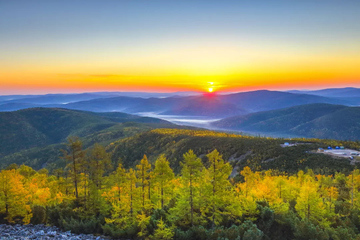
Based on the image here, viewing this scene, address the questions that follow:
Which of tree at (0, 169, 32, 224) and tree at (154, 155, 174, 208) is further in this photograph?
tree at (154, 155, 174, 208)

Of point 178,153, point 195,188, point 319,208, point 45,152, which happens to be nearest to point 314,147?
point 178,153

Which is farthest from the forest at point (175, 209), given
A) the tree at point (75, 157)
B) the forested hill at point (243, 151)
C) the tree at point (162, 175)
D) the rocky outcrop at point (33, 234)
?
the forested hill at point (243, 151)

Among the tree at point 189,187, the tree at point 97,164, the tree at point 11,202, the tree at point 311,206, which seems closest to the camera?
the tree at point 189,187

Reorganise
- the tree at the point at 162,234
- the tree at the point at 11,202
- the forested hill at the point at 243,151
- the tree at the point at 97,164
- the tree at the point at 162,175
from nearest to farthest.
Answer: the tree at the point at 162,234 → the tree at the point at 11,202 → the tree at the point at 162,175 → the tree at the point at 97,164 → the forested hill at the point at 243,151

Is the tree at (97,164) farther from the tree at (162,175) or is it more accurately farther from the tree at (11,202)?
the tree at (11,202)

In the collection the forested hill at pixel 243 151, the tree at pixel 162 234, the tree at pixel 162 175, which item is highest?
the tree at pixel 162 175

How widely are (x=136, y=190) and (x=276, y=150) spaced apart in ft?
245

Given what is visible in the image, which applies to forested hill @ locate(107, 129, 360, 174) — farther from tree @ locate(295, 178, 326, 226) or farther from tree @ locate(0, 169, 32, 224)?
tree @ locate(0, 169, 32, 224)

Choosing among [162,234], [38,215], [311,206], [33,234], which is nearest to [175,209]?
[162,234]

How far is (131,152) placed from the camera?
150250 mm

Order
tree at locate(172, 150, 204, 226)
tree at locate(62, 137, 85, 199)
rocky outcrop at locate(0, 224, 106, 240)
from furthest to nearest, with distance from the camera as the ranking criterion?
tree at locate(62, 137, 85, 199)
tree at locate(172, 150, 204, 226)
rocky outcrop at locate(0, 224, 106, 240)

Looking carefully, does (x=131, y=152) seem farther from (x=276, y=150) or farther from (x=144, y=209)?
(x=144, y=209)

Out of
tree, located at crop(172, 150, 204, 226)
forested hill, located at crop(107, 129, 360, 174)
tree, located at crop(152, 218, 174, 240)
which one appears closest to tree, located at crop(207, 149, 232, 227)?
tree, located at crop(172, 150, 204, 226)

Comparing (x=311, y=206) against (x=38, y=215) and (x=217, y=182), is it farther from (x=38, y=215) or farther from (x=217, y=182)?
(x=38, y=215)
